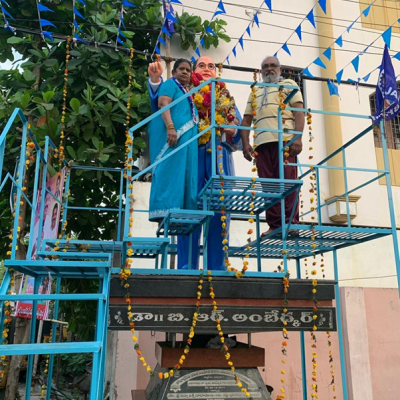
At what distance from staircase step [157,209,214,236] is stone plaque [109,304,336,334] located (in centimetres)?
64

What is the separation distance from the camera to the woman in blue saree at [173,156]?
12.1 feet

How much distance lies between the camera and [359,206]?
24.5 ft

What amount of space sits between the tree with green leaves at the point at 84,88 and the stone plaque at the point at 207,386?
307 centimetres

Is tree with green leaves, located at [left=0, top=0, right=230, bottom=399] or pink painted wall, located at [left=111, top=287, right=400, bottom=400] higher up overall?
tree with green leaves, located at [left=0, top=0, right=230, bottom=399]

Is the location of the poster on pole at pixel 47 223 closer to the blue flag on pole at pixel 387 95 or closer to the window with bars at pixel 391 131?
the blue flag on pole at pixel 387 95

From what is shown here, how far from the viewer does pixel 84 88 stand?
633 cm

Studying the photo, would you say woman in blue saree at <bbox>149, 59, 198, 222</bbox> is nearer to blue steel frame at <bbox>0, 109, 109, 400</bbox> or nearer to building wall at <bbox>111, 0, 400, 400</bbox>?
blue steel frame at <bbox>0, 109, 109, 400</bbox>

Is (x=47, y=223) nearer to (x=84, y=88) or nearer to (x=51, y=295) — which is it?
(x=51, y=295)

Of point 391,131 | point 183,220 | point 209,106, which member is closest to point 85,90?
point 209,106

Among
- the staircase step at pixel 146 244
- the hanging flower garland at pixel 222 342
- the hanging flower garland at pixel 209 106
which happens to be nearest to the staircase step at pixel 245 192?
the staircase step at pixel 146 244

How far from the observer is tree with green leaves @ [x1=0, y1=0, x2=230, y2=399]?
5711 mm

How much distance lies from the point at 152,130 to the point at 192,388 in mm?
2310

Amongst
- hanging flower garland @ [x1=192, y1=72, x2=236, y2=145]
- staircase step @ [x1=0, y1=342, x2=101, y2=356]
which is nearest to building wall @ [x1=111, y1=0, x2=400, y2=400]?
hanging flower garland @ [x1=192, y1=72, x2=236, y2=145]

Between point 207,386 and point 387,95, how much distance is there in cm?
303
